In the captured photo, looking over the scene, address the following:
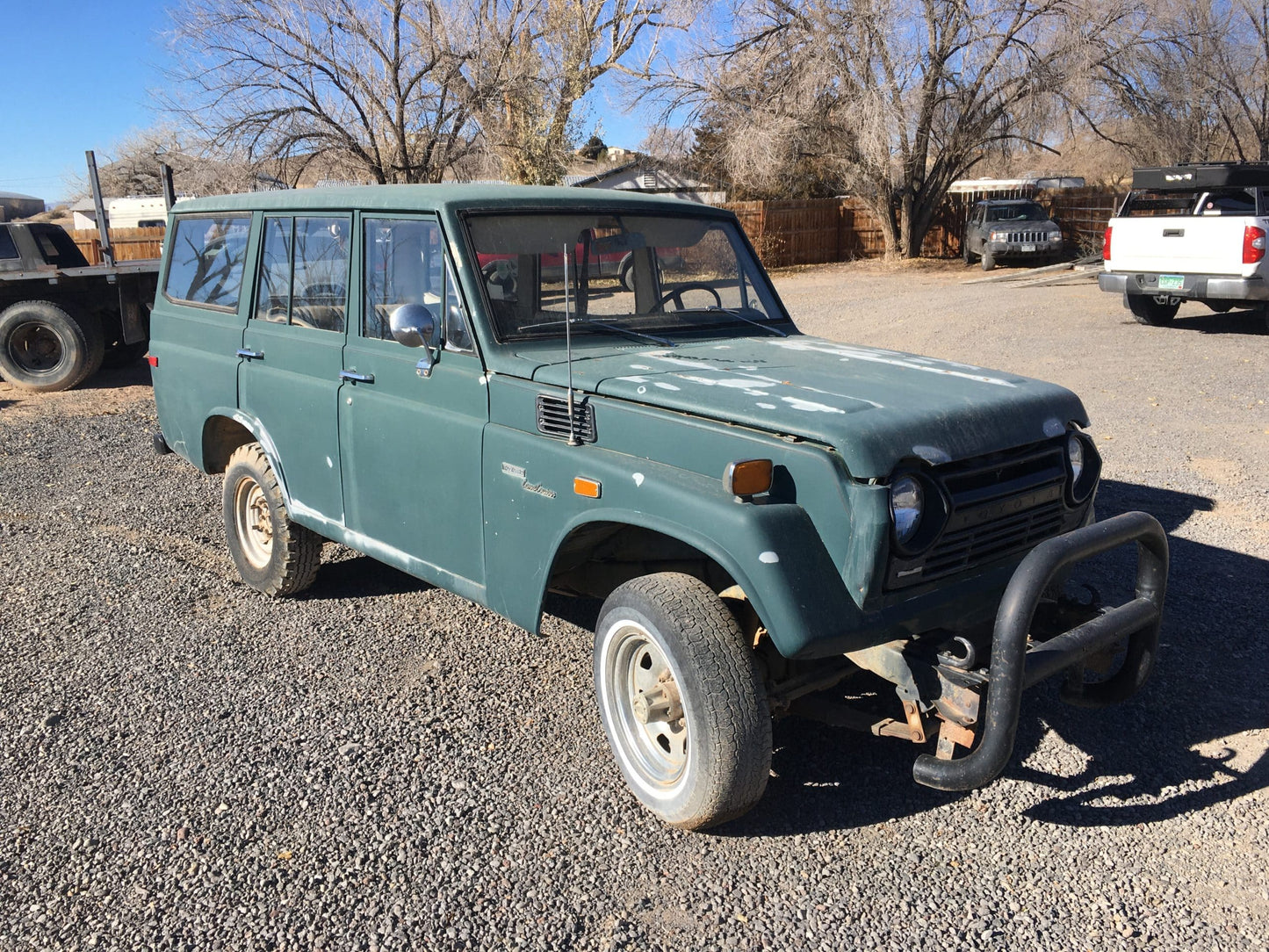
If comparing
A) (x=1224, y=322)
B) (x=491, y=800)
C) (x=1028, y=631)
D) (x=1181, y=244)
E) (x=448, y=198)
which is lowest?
(x=491, y=800)

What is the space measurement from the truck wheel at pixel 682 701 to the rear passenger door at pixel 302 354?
1716mm

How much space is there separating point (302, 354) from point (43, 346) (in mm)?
8921

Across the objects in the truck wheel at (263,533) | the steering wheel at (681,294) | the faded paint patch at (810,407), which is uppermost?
the steering wheel at (681,294)

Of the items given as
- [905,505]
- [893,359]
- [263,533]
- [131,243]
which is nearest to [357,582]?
[263,533]

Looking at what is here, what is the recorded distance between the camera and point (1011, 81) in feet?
77.0

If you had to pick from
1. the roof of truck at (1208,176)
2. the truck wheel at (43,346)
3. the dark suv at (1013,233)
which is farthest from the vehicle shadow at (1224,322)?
the truck wheel at (43,346)

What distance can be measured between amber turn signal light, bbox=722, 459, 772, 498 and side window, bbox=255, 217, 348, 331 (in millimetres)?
2282

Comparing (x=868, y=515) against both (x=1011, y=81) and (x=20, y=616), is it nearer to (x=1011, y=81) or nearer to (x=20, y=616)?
(x=20, y=616)

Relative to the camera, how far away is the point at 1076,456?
3.35 meters

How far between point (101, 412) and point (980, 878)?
9.95 m

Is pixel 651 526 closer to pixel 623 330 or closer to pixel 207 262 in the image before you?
pixel 623 330

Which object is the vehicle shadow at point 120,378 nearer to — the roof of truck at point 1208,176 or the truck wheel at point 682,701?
the truck wheel at point 682,701

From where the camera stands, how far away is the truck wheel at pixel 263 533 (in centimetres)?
482

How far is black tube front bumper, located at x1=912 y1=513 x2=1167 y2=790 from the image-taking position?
104 inches
